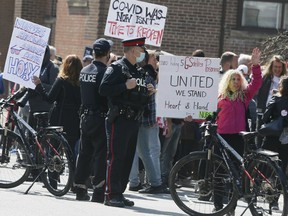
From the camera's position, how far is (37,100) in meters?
14.2

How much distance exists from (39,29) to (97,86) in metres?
2.06

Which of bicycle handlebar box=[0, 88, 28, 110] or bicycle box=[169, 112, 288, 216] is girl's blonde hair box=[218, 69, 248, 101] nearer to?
bicycle box=[169, 112, 288, 216]

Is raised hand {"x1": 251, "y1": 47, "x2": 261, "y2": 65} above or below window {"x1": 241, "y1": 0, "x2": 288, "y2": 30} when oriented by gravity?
below

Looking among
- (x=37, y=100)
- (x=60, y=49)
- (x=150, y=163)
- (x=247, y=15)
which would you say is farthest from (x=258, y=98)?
(x=60, y=49)

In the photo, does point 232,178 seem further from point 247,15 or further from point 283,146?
point 247,15

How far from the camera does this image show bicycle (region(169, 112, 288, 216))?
413 inches

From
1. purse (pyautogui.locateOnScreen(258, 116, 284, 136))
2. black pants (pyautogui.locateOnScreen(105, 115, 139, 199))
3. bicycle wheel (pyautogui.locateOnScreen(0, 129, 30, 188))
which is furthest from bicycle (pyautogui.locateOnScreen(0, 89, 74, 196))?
purse (pyautogui.locateOnScreen(258, 116, 284, 136))

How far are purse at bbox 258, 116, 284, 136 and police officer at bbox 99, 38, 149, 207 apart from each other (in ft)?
5.31

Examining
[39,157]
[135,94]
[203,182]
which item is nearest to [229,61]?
[39,157]

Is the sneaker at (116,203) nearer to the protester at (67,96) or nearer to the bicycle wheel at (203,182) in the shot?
the bicycle wheel at (203,182)

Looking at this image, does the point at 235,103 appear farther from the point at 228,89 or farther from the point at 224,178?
the point at 224,178

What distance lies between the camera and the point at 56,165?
481 inches

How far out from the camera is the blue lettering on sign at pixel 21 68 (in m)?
13.2

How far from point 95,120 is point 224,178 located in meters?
1.68
